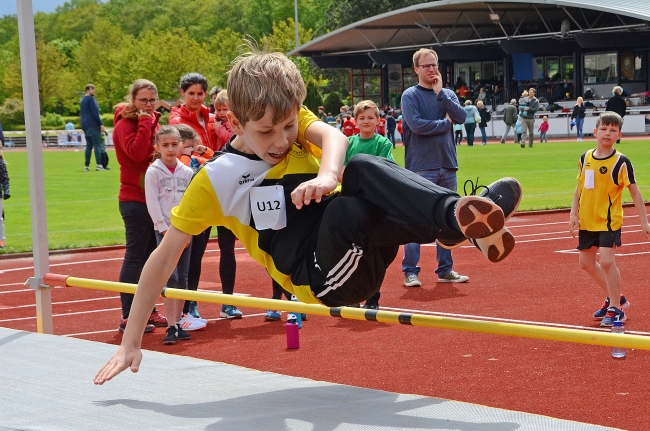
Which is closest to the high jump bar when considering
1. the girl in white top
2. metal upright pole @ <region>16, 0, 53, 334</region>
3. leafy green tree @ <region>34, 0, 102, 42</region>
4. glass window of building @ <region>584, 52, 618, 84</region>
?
metal upright pole @ <region>16, 0, 53, 334</region>

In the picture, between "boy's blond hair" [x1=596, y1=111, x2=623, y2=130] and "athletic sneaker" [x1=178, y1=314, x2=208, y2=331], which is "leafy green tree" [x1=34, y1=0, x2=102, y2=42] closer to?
"athletic sneaker" [x1=178, y1=314, x2=208, y2=331]

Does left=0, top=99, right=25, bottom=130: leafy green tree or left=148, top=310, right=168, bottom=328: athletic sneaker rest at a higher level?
left=0, top=99, right=25, bottom=130: leafy green tree

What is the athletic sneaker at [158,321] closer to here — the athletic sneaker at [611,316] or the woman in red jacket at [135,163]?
the woman in red jacket at [135,163]

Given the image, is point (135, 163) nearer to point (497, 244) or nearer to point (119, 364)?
point (119, 364)

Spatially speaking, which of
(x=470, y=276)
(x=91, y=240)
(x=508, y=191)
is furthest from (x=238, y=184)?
(x=91, y=240)

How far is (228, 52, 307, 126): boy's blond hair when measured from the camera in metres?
3.44

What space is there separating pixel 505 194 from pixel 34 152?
395 cm

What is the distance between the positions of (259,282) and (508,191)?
18.8 feet

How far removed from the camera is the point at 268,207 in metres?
3.71

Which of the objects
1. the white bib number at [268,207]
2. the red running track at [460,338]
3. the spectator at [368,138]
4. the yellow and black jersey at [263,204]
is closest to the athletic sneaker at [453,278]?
→ the red running track at [460,338]

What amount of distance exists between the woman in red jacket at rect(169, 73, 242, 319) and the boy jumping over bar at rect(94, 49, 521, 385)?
11.7 feet

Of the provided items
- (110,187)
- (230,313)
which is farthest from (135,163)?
(110,187)

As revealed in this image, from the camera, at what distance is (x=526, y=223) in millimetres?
12922

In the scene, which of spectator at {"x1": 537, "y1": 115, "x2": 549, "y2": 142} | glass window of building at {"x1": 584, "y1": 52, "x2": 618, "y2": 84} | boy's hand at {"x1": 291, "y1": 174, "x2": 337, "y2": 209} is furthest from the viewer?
glass window of building at {"x1": 584, "y1": 52, "x2": 618, "y2": 84}
